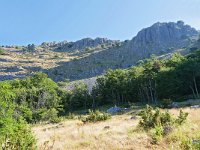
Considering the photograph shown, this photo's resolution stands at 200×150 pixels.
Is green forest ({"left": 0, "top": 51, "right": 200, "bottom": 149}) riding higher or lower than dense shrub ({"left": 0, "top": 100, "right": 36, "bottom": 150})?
higher

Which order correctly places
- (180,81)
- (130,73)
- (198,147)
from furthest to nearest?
(130,73)
(180,81)
(198,147)

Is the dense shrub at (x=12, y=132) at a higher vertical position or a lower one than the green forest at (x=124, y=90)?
lower

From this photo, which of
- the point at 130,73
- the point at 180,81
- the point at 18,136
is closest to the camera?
the point at 18,136

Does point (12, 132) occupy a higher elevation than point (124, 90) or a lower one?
lower

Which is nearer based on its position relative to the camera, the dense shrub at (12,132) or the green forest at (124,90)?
the dense shrub at (12,132)

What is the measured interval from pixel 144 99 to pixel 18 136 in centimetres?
7652

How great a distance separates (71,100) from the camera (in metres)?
92.1

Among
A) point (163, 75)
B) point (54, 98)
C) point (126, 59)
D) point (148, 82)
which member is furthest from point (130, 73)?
point (126, 59)

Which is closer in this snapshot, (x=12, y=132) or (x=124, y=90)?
(x=12, y=132)

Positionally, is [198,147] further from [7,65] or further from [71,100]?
[7,65]

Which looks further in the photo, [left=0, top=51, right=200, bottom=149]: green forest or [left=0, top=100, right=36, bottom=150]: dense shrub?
[left=0, top=51, right=200, bottom=149]: green forest

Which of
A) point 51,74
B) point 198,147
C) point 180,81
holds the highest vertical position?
point 51,74

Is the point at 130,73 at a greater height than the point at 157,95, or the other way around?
the point at 130,73

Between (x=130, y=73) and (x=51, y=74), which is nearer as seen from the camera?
(x=130, y=73)
